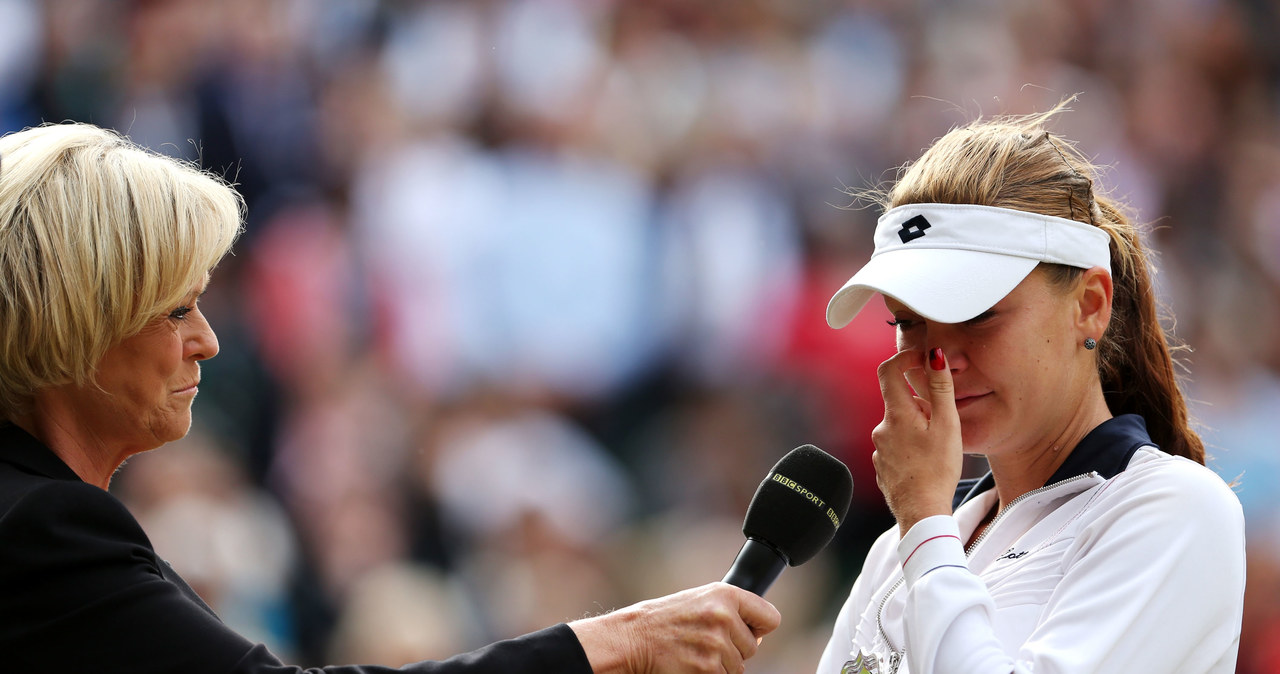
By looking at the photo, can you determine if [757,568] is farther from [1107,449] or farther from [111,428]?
[111,428]

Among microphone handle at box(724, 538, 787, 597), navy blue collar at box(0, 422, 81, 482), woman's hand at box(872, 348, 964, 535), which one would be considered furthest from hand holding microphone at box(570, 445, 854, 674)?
navy blue collar at box(0, 422, 81, 482)

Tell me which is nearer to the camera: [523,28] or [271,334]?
[271,334]

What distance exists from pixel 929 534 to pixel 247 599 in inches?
132

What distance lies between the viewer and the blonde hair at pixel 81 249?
185cm

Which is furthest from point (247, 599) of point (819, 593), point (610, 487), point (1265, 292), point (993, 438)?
point (1265, 292)

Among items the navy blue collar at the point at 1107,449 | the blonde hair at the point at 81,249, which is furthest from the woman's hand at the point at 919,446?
the blonde hair at the point at 81,249

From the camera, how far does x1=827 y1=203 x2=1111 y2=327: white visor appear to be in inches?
77.5

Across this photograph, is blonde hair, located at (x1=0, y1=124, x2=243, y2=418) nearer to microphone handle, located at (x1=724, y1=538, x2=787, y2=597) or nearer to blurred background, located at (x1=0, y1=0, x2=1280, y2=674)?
microphone handle, located at (x1=724, y1=538, x2=787, y2=597)

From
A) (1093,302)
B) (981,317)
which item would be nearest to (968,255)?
(981,317)

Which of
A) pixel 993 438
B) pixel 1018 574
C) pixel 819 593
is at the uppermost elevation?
pixel 993 438

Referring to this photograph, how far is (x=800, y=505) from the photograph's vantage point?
201 cm

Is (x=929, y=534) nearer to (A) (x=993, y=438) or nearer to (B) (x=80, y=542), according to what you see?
(A) (x=993, y=438)

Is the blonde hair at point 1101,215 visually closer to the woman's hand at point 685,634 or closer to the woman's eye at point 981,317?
the woman's eye at point 981,317

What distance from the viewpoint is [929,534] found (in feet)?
5.94
